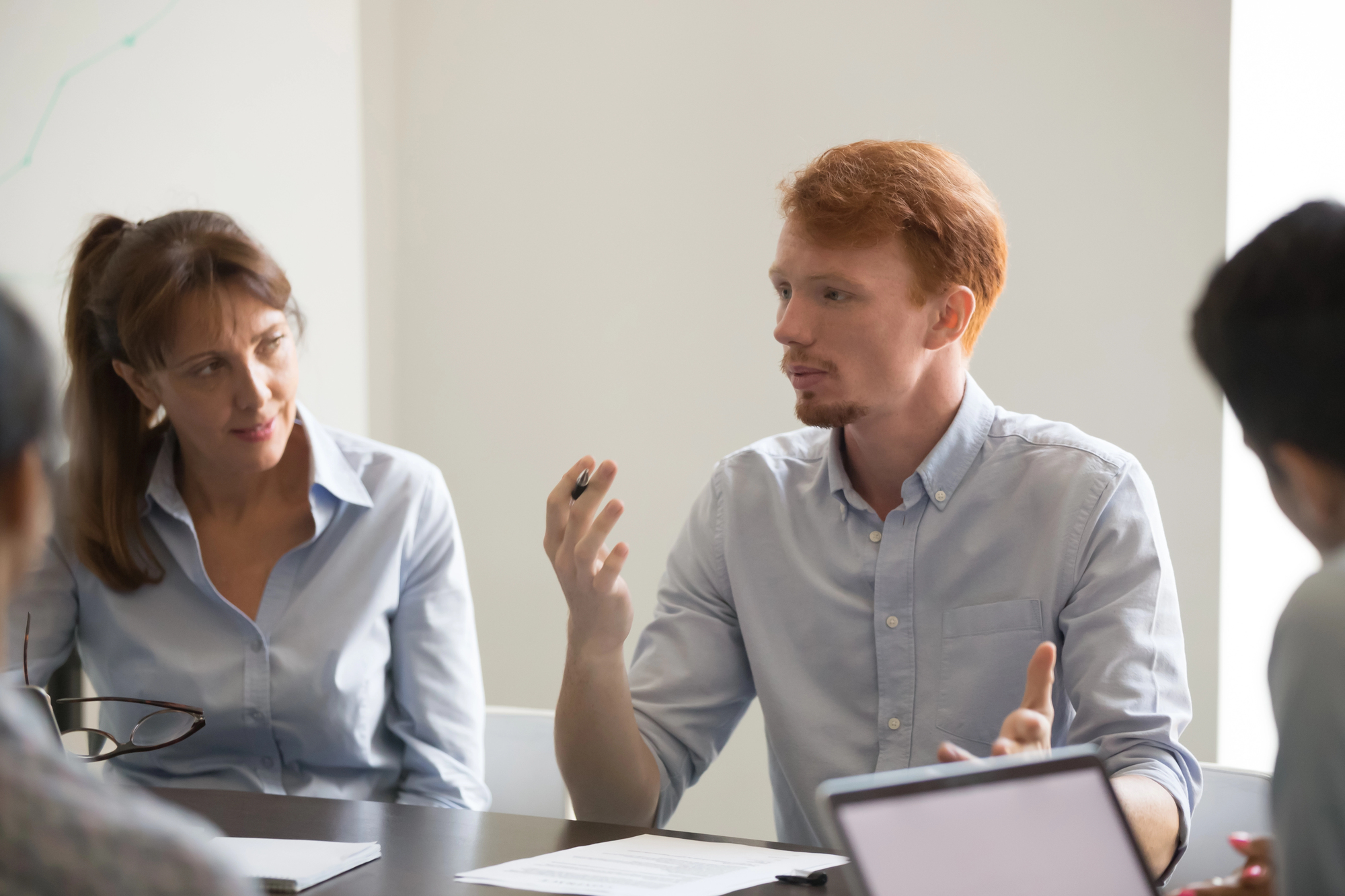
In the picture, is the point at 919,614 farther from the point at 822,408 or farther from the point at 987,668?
the point at 822,408

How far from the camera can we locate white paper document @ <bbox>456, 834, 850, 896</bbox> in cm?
101

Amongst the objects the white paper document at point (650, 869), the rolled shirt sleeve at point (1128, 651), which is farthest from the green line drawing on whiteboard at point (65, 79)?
the rolled shirt sleeve at point (1128, 651)

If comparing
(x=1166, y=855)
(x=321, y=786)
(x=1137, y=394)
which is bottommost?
(x=321, y=786)

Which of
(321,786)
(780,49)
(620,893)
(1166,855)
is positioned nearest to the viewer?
(620,893)

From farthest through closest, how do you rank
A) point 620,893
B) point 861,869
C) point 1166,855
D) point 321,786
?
point 321,786
point 1166,855
point 620,893
point 861,869

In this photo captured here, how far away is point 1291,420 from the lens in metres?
0.69

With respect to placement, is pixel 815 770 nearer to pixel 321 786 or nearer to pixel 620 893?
pixel 620 893

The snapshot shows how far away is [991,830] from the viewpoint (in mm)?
726

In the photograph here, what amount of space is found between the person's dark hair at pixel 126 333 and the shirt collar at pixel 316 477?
3cm

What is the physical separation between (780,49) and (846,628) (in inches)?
60.8

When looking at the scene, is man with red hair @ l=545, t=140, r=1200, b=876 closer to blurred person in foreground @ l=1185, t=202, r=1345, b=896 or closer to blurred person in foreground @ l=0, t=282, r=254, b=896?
blurred person in foreground @ l=1185, t=202, r=1345, b=896

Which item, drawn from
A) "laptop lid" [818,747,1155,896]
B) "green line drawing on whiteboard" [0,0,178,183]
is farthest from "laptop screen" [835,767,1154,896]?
"green line drawing on whiteboard" [0,0,178,183]

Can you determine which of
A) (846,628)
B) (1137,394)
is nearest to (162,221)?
(846,628)

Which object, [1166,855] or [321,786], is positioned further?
[321,786]
